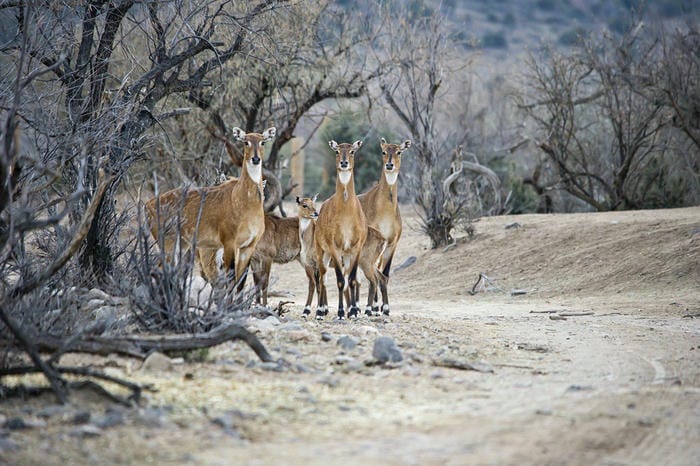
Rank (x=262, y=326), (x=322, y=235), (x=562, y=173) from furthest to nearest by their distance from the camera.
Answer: (x=562, y=173), (x=322, y=235), (x=262, y=326)

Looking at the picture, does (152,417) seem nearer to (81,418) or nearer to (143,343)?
(81,418)

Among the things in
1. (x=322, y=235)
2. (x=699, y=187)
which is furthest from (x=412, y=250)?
(x=322, y=235)

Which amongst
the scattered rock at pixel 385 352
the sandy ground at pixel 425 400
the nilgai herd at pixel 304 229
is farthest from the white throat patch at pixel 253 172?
the scattered rock at pixel 385 352

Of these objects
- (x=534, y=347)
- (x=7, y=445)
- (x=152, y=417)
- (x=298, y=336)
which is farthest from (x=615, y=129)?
(x=7, y=445)

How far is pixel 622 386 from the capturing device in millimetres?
7465

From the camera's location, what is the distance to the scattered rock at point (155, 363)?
7.19 meters

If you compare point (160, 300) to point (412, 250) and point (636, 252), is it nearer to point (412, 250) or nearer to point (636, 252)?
point (636, 252)

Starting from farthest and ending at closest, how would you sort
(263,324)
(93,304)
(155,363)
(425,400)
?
(263,324) → (93,304) → (155,363) → (425,400)

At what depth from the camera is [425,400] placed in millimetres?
6836

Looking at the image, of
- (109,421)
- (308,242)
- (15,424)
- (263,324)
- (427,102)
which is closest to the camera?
(15,424)

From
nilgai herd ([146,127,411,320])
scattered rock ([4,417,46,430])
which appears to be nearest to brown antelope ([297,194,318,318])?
nilgai herd ([146,127,411,320])

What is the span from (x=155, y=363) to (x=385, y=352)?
2.11 m

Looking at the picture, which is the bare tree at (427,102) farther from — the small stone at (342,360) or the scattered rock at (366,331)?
the small stone at (342,360)

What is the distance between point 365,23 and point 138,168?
6.45 m
